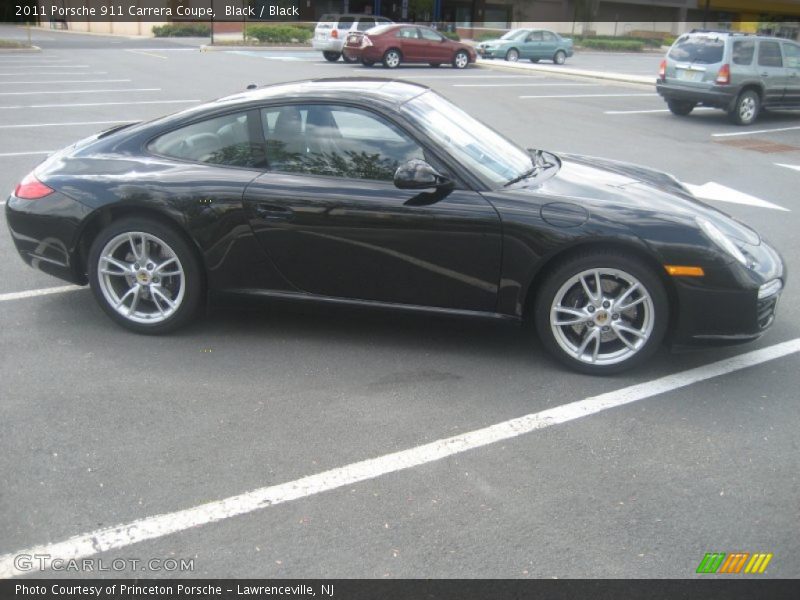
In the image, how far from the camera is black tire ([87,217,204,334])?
475cm

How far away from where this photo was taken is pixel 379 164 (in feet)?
15.1

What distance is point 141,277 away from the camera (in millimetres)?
4852

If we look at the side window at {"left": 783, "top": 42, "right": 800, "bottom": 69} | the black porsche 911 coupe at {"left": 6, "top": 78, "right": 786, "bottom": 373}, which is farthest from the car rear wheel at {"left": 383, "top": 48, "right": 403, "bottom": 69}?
the black porsche 911 coupe at {"left": 6, "top": 78, "right": 786, "bottom": 373}

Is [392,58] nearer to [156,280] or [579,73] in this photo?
[579,73]

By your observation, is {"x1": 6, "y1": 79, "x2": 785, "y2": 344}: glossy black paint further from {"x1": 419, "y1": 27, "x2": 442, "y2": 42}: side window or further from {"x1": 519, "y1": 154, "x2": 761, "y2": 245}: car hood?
{"x1": 419, "y1": 27, "x2": 442, "y2": 42}: side window

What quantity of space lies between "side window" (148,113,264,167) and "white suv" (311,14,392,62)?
2414 cm

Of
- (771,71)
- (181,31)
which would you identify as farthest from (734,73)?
(181,31)

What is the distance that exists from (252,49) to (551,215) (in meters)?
34.6

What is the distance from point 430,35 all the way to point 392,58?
163cm
